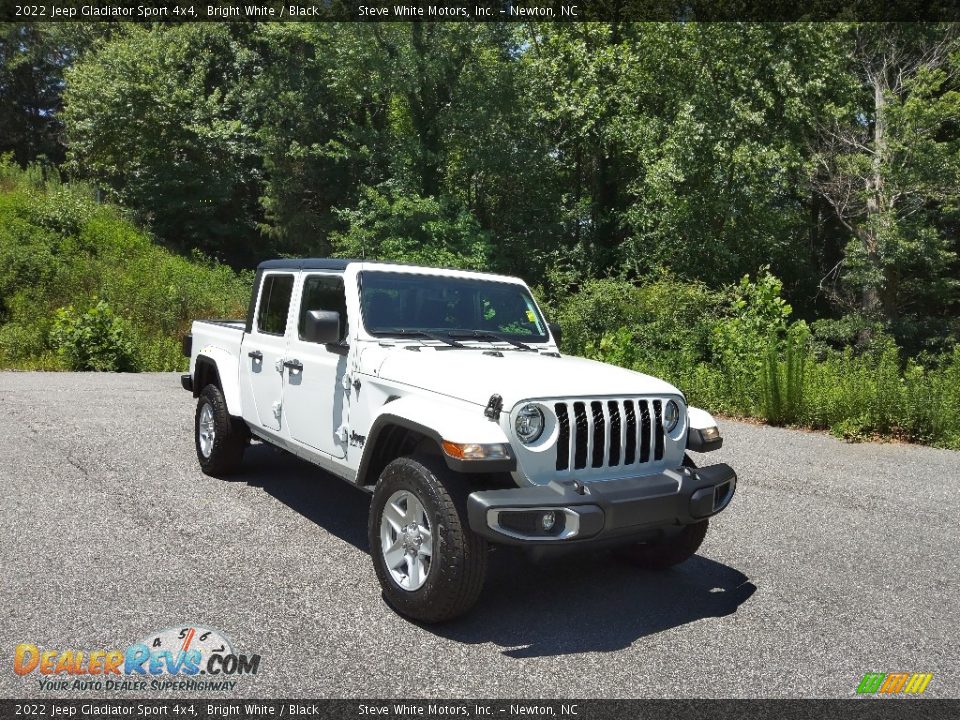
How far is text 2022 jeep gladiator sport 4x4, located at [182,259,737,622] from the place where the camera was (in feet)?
11.8

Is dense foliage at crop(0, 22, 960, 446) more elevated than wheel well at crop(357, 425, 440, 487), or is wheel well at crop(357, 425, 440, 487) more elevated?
dense foliage at crop(0, 22, 960, 446)

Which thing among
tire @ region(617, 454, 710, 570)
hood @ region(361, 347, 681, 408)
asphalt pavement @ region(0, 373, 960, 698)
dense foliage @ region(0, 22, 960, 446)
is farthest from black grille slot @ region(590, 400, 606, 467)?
dense foliage @ region(0, 22, 960, 446)

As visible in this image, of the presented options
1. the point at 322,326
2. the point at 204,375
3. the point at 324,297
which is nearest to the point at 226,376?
the point at 204,375

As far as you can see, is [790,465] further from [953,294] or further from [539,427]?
[953,294]

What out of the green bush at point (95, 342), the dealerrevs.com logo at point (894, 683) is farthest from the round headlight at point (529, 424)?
the green bush at point (95, 342)

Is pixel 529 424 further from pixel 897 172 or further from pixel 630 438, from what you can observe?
pixel 897 172

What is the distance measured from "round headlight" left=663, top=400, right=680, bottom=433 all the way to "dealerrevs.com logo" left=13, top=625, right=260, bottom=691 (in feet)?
8.07

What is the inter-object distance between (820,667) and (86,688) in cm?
328

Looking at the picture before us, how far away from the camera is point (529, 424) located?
379 centimetres

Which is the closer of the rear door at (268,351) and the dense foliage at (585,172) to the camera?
the rear door at (268,351)

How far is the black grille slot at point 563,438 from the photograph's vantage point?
3844 millimetres

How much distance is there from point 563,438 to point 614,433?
339 millimetres

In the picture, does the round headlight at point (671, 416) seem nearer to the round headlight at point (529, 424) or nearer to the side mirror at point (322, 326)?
the round headlight at point (529, 424)

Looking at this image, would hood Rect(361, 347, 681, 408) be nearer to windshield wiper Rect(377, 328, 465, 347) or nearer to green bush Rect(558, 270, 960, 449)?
windshield wiper Rect(377, 328, 465, 347)
